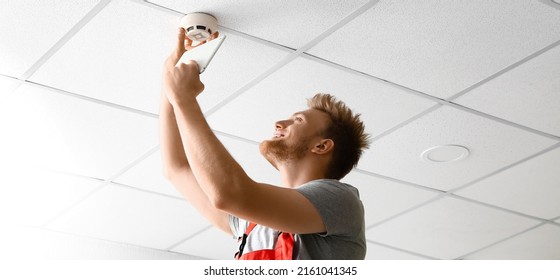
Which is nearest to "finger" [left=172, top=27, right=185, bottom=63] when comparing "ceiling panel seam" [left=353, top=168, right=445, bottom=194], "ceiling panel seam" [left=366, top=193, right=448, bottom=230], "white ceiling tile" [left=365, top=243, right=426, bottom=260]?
"ceiling panel seam" [left=353, top=168, right=445, bottom=194]

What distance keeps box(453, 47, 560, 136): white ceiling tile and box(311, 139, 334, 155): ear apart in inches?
42.0

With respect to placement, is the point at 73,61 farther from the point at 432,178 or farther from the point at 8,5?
the point at 432,178

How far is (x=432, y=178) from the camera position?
381 cm

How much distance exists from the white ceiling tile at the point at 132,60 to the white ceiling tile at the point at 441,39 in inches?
10.5

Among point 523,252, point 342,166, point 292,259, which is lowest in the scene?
point 292,259

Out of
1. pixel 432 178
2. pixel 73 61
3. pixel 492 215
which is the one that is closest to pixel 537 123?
pixel 432 178

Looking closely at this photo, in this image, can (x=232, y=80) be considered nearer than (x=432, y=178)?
Yes

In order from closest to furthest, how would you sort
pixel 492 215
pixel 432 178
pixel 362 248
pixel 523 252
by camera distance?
pixel 362 248
pixel 432 178
pixel 492 215
pixel 523 252

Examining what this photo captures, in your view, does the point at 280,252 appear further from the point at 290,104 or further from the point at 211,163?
the point at 290,104

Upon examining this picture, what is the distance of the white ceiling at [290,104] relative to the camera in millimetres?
2707

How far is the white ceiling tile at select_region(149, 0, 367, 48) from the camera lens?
2.62m

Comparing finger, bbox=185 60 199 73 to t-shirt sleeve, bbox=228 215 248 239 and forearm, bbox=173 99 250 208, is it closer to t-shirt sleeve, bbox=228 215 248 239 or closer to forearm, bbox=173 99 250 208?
forearm, bbox=173 99 250 208

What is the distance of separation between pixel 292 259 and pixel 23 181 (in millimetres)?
2299

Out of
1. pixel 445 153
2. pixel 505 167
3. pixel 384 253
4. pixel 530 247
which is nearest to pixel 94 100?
pixel 445 153
